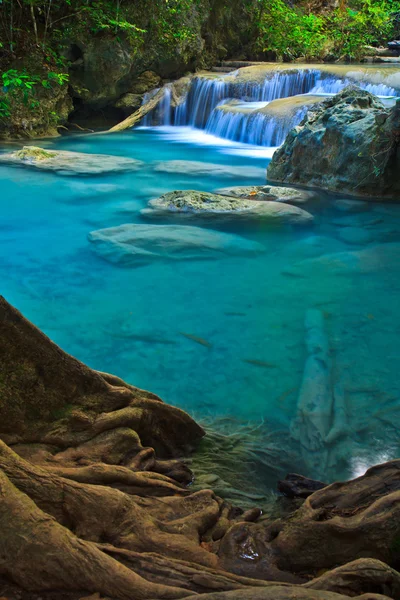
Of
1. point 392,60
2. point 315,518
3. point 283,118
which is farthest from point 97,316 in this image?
point 392,60

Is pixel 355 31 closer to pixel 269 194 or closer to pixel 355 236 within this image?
pixel 269 194

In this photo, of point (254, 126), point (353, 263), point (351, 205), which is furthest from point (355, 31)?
point (353, 263)

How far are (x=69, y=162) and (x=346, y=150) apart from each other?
225 inches

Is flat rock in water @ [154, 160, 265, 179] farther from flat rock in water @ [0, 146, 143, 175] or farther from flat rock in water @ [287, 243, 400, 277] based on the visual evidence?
flat rock in water @ [287, 243, 400, 277]

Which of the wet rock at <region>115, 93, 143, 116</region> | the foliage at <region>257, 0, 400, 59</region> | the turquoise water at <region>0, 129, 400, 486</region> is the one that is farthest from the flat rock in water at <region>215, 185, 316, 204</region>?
the foliage at <region>257, 0, 400, 59</region>

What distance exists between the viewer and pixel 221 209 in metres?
8.16

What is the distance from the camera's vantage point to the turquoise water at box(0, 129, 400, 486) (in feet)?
13.0

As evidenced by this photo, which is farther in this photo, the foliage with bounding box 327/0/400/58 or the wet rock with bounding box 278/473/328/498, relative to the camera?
the foliage with bounding box 327/0/400/58

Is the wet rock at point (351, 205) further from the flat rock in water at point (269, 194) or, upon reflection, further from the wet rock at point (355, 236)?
→ the wet rock at point (355, 236)

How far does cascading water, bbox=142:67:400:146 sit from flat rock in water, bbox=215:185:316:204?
16.9 feet

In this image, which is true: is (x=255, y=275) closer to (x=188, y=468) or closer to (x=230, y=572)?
(x=188, y=468)

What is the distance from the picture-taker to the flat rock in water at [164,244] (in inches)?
267

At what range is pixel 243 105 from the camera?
54.7ft

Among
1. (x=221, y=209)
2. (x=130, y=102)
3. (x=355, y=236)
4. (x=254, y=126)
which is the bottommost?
(x=355, y=236)
